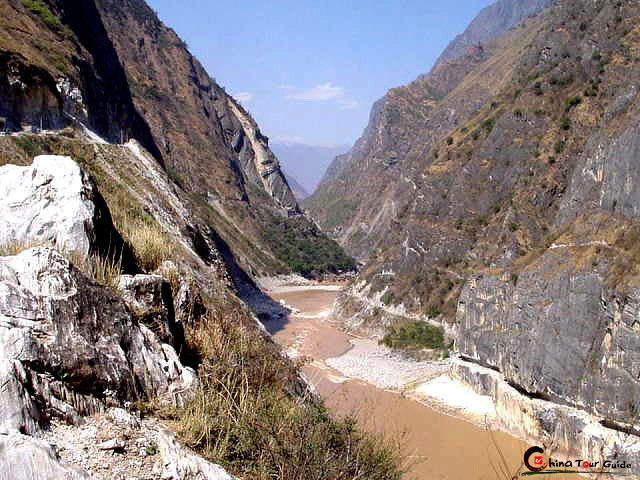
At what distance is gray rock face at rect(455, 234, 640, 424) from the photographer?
18.4m

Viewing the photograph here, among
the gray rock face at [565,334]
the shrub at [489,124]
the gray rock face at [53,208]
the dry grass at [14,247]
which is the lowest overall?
the gray rock face at [565,334]

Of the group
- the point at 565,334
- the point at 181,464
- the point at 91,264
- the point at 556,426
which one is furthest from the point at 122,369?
the point at 565,334

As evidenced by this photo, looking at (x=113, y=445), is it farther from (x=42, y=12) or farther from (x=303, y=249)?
(x=303, y=249)

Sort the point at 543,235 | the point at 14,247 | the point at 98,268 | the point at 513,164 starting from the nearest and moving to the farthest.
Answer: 1. the point at 14,247
2. the point at 98,268
3. the point at 543,235
4. the point at 513,164

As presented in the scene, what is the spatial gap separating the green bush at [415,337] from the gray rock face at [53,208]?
3425 centimetres

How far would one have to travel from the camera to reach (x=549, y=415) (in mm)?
20891

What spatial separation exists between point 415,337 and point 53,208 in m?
36.0

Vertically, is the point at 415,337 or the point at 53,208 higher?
the point at 53,208

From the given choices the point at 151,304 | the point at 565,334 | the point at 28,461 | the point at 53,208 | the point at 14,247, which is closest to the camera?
the point at 28,461

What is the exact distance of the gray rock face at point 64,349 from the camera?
2928 mm

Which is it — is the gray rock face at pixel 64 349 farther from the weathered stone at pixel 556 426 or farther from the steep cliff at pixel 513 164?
the steep cliff at pixel 513 164

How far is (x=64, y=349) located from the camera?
129 inches

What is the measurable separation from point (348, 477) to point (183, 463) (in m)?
1.29

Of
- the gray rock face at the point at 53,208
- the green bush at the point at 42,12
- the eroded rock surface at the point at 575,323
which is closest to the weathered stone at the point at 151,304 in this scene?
the gray rock face at the point at 53,208
